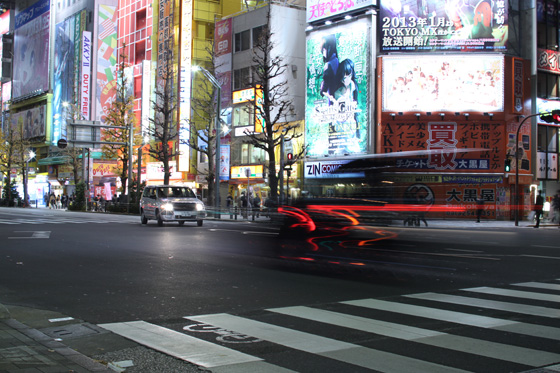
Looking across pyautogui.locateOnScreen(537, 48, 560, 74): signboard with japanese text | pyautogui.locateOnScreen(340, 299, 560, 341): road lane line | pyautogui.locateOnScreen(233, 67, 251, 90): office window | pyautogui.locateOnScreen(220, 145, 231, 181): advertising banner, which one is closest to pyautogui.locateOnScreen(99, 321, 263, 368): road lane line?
pyautogui.locateOnScreen(340, 299, 560, 341): road lane line

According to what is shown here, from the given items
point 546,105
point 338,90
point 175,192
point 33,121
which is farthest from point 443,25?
point 33,121

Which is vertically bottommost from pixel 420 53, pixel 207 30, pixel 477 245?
pixel 477 245

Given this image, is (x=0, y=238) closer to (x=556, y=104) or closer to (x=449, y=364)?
(x=449, y=364)

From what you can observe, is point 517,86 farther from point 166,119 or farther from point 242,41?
point 166,119

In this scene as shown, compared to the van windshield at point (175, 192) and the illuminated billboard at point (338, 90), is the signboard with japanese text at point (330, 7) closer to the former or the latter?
the illuminated billboard at point (338, 90)

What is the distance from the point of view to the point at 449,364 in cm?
490

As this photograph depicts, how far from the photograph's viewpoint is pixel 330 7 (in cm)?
4150

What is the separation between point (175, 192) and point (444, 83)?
852 inches

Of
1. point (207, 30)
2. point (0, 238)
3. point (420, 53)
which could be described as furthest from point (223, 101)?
point (0, 238)

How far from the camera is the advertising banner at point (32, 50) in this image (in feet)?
269

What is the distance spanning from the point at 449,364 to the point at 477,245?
1359cm

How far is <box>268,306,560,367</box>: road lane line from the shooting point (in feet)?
16.9

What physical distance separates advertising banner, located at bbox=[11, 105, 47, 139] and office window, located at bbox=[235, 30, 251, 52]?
143 ft

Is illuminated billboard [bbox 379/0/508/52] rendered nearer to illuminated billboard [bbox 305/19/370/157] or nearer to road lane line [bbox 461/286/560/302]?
illuminated billboard [bbox 305/19/370/157]
